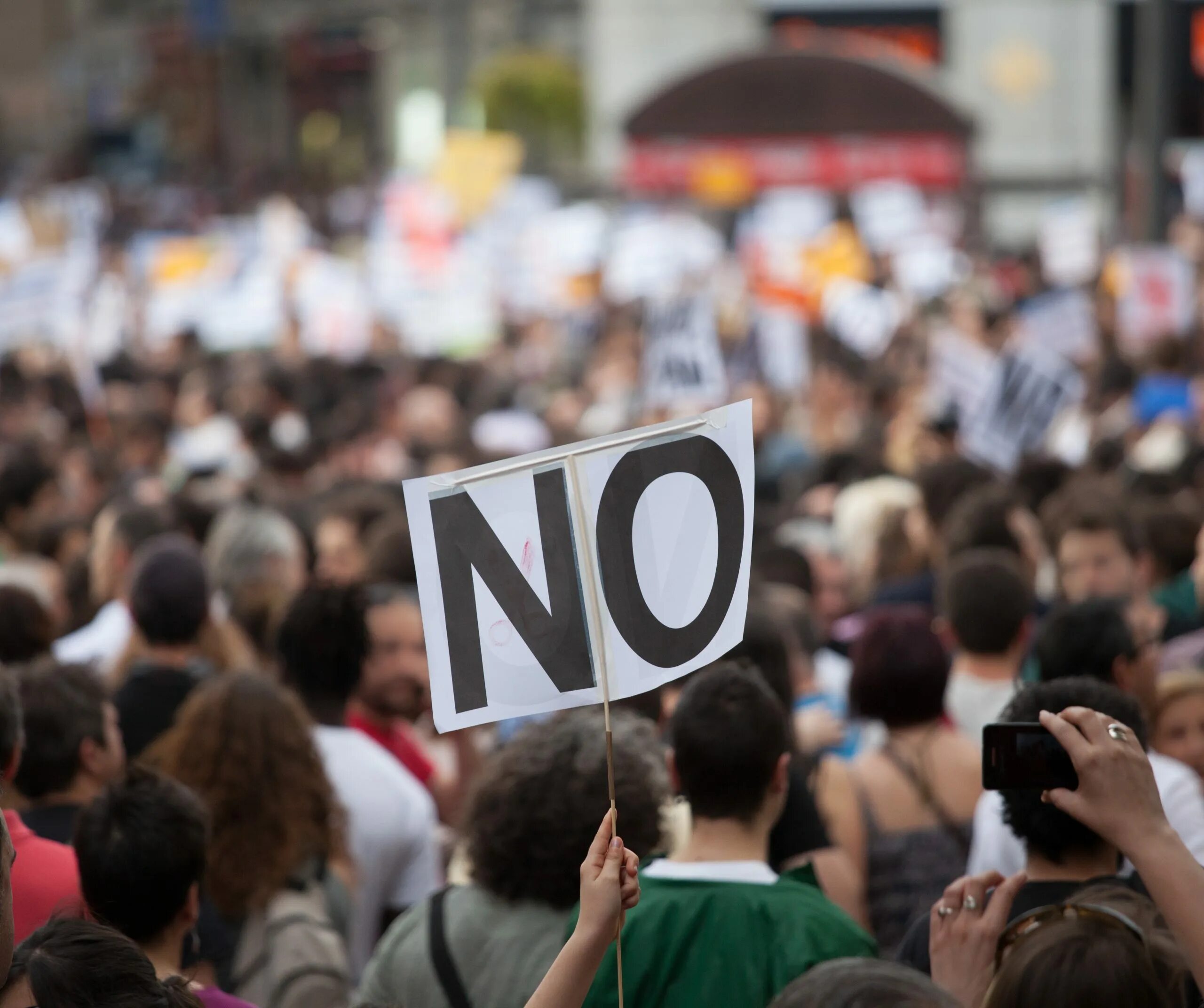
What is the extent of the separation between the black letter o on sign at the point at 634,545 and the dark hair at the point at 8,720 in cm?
144

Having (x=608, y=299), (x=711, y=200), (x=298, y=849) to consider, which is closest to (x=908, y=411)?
(x=298, y=849)

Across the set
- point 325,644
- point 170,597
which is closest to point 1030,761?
point 325,644

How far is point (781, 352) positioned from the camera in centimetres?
1437

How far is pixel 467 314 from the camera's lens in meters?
17.8

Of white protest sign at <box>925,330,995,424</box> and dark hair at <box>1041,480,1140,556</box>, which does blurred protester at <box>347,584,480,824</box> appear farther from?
white protest sign at <box>925,330,995,424</box>

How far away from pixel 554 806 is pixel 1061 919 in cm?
114

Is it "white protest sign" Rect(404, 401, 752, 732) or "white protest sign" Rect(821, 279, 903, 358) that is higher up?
"white protest sign" Rect(404, 401, 752, 732)

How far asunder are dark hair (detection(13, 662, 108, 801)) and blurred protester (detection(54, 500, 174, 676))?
2.16m

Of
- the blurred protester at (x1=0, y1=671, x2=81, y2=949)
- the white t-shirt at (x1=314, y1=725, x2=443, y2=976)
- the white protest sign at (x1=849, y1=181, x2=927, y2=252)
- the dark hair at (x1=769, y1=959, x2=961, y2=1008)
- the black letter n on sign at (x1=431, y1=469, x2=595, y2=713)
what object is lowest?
the white t-shirt at (x1=314, y1=725, x2=443, y2=976)

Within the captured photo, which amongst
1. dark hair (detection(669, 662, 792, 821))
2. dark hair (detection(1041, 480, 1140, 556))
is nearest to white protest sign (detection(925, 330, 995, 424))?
dark hair (detection(1041, 480, 1140, 556))

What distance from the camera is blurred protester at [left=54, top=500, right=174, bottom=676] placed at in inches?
264

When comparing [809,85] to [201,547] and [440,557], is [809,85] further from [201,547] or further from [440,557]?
[440,557]

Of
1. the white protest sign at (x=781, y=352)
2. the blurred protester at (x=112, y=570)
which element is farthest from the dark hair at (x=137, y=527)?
the white protest sign at (x=781, y=352)

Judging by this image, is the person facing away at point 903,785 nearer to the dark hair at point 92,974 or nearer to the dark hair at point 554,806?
the dark hair at point 554,806
